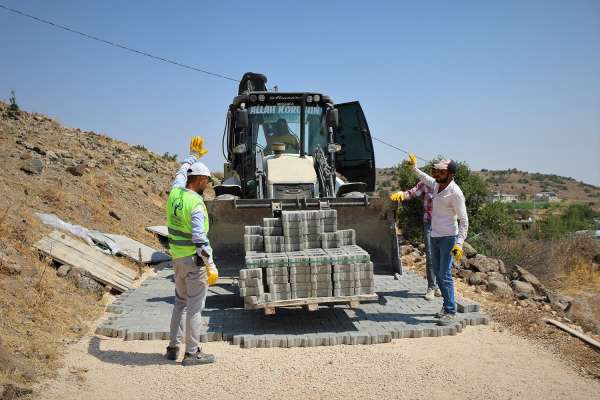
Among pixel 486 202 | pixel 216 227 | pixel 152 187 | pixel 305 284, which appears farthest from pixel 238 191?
pixel 152 187

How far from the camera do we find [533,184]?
6662 centimetres

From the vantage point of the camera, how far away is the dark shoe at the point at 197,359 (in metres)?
5.41

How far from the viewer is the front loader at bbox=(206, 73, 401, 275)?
311 inches

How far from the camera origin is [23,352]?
508 centimetres

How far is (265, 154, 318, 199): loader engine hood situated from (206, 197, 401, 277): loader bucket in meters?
0.58

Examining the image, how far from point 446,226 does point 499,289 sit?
3113 millimetres

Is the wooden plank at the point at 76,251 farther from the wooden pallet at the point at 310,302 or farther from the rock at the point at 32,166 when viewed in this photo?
the rock at the point at 32,166

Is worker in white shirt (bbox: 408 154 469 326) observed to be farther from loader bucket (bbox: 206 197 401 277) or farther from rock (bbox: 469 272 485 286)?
rock (bbox: 469 272 485 286)

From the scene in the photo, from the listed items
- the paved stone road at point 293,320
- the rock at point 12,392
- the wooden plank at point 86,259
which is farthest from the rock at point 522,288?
the rock at point 12,392

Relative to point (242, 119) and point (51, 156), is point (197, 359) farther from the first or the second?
point (51, 156)

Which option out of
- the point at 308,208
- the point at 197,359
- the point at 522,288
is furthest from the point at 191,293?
the point at 522,288

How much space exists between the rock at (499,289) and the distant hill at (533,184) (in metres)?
47.4

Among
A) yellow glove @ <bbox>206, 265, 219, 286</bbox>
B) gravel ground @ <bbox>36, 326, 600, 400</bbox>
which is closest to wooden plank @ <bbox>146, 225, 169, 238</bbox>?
gravel ground @ <bbox>36, 326, 600, 400</bbox>

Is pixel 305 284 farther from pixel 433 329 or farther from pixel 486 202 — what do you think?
pixel 486 202
